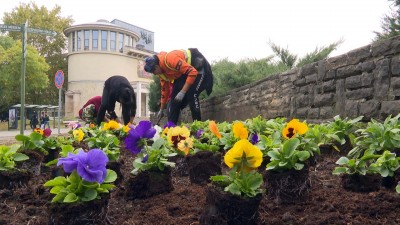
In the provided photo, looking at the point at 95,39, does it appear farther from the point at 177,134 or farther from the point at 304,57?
the point at 177,134

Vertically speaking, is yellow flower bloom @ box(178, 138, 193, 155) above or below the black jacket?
below

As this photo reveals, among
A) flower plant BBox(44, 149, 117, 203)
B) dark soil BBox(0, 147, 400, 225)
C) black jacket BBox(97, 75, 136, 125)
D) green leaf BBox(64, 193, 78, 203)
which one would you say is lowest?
dark soil BBox(0, 147, 400, 225)

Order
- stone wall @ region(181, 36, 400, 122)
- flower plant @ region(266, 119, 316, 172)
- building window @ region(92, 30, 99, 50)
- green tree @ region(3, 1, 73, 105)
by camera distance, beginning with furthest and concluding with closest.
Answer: building window @ region(92, 30, 99, 50), green tree @ region(3, 1, 73, 105), stone wall @ region(181, 36, 400, 122), flower plant @ region(266, 119, 316, 172)

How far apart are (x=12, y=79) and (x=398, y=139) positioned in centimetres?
3617

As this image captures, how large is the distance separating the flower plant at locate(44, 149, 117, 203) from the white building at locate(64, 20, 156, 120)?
135ft

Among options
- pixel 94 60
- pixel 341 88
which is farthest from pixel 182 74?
pixel 94 60

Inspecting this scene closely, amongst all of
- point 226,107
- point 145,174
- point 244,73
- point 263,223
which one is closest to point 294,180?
point 263,223

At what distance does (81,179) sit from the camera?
5.35 ft

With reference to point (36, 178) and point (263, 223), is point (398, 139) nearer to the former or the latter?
point (263, 223)

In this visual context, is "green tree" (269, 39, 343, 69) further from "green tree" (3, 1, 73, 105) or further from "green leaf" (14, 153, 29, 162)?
"green tree" (3, 1, 73, 105)

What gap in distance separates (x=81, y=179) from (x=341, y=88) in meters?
3.84

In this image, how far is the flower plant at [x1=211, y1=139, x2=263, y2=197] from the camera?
1.56m

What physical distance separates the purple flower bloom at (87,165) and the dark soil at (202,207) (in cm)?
24

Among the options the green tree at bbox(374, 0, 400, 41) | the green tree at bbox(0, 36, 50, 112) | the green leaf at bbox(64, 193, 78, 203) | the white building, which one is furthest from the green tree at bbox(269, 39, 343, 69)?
the white building
